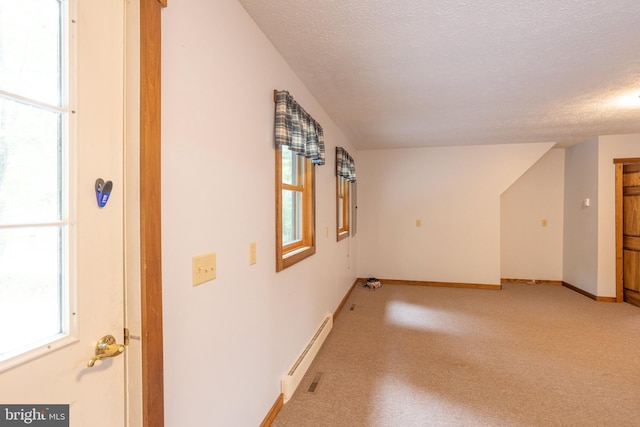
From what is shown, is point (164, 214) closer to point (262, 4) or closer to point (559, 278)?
point (262, 4)

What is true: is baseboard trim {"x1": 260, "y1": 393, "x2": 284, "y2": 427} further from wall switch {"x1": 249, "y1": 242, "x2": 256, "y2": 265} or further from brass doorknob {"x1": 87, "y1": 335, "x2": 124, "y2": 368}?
brass doorknob {"x1": 87, "y1": 335, "x2": 124, "y2": 368}

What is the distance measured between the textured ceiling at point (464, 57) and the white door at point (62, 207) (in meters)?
0.99

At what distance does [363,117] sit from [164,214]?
2883 millimetres

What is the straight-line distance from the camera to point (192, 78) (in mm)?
1184

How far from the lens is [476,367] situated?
258 centimetres

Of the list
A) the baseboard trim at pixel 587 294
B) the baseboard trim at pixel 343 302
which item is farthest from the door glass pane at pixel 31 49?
the baseboard trim at pixel 587 294

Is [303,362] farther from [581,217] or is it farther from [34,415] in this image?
[581,217]

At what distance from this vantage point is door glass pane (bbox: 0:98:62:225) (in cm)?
67

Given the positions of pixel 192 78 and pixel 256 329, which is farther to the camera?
pixel 256 329

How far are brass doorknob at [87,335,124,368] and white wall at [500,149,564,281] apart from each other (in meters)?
6.03

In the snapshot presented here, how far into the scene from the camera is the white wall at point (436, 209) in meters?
5.07

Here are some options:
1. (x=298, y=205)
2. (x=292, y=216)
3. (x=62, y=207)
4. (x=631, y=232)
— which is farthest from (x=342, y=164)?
(x=631, y=232)

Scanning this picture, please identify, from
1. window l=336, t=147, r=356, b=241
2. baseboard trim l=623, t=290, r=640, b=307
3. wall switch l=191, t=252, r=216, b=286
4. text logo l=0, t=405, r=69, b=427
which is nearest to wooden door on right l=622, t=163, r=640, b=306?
baseboard trim l=623, t=290, r=640, b=307

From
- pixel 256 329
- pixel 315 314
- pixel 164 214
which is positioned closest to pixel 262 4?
pixel 164 214
